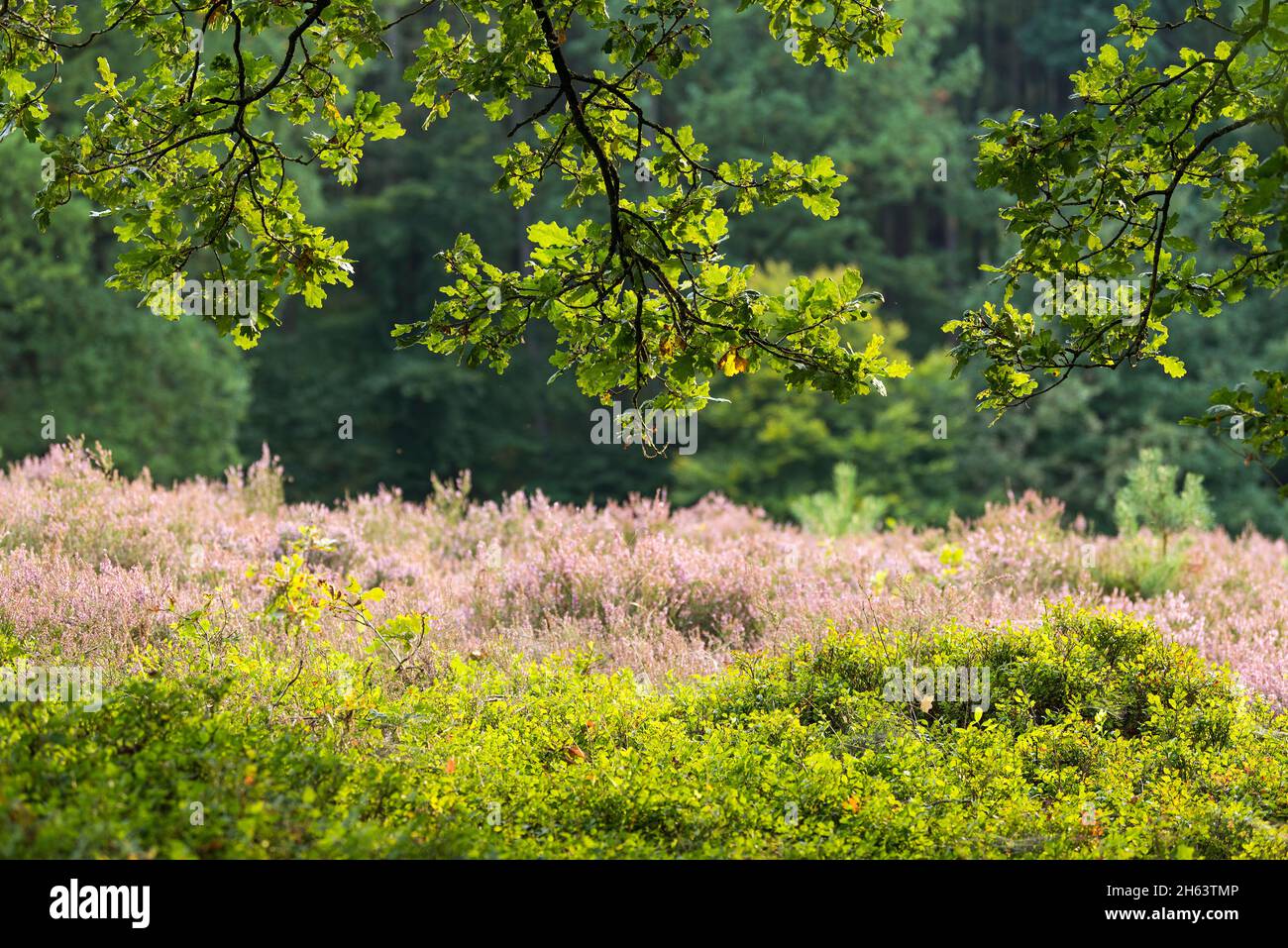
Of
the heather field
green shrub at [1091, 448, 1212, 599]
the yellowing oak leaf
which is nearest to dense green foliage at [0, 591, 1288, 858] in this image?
the heather field

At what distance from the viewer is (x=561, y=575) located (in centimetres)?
818

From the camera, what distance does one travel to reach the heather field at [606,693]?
4.21 meters

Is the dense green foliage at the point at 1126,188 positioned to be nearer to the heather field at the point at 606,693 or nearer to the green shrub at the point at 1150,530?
the heather field at the point at 606,693

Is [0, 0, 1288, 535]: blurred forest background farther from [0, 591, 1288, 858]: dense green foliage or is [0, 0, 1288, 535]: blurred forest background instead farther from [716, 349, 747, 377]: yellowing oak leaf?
[716, 349, 747, 377]: yellowing oak leaf

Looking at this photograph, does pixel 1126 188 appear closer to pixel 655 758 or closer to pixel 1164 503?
pixel 655 758

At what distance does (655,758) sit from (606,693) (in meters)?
0.93

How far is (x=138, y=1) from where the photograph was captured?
188 inches

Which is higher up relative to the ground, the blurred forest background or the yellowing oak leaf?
the blurred forest background

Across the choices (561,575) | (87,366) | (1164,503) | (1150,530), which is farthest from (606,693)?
(87,366)

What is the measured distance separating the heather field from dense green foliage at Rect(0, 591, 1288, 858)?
17mm

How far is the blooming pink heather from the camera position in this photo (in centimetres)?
674
